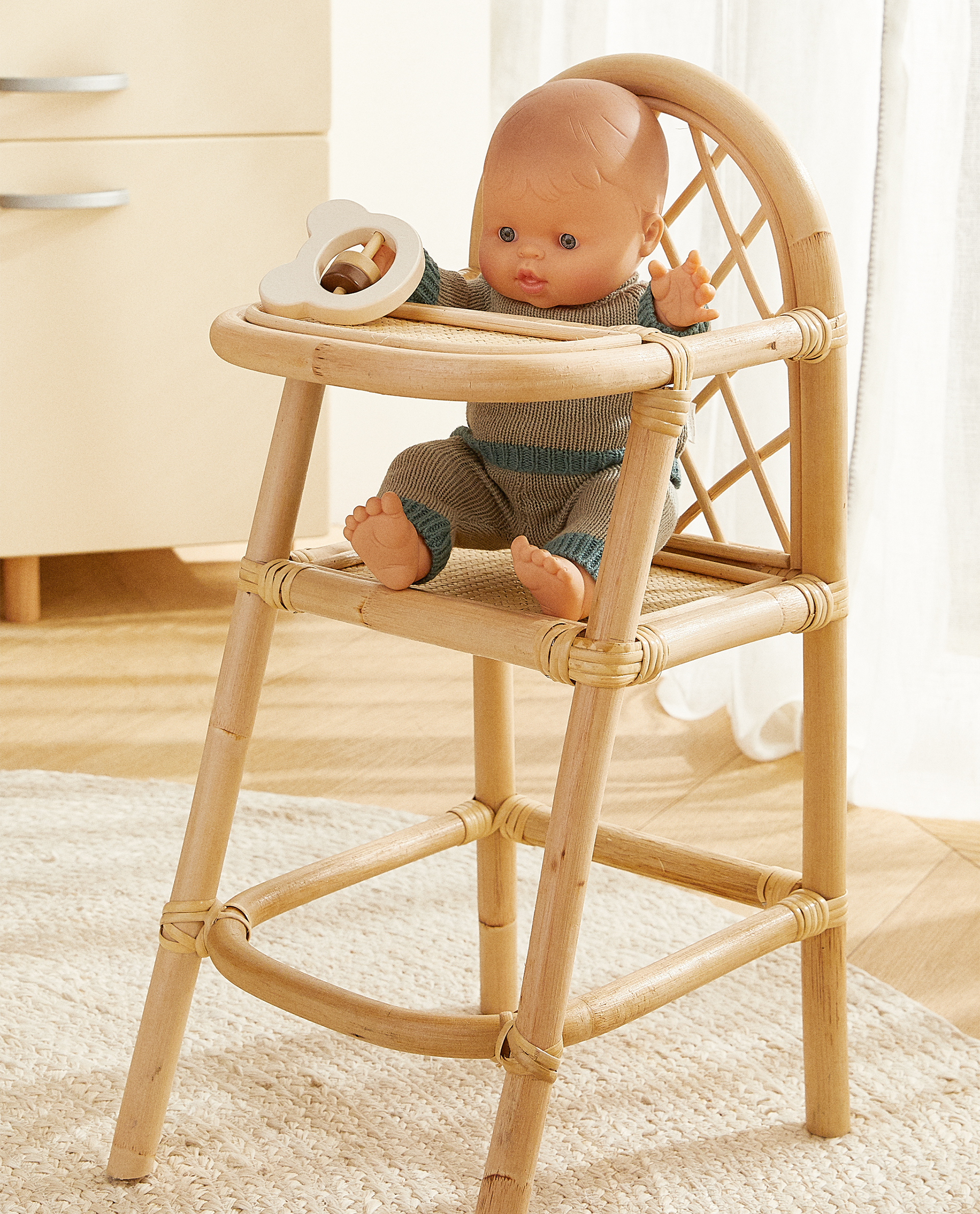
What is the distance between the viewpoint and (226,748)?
0.86m

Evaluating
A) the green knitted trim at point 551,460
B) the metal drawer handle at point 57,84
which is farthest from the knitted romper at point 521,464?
the metal drawer handle at point 57,84

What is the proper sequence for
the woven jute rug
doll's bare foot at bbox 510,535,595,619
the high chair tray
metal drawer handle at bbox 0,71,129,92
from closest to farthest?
the high chair tray → doll's bare foot at bbox 510,535,595,619 → the woven jute rug → metal drawer handle at bbox 0,71,129,92

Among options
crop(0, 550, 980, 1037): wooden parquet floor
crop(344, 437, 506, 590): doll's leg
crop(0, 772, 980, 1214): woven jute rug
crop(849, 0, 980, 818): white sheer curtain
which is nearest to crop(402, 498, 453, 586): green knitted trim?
crop(344, 437, 506, 590): doll's leg

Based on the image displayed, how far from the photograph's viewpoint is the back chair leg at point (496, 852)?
1.02m

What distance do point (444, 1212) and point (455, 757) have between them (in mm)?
674

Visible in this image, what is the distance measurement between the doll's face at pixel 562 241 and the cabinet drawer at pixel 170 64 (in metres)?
0.96

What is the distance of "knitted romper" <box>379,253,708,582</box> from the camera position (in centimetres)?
83

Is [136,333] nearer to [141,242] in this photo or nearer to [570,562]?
[141,242]

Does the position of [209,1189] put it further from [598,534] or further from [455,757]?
[455,757]

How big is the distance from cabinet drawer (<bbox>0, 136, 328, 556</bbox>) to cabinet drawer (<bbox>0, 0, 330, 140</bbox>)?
0.02 metres

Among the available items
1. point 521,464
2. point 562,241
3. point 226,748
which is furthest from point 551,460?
point 226,748

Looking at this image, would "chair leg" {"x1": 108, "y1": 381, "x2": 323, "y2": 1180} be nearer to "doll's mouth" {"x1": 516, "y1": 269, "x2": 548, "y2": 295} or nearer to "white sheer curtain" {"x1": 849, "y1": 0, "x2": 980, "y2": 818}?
"doll's mouth" {"x1": 516, "y1": 269, "x2": 548, "y2": 295}

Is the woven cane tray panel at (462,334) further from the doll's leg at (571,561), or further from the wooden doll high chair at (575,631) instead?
the doll's leg at (571,561)

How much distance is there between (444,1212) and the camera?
87 centimetres
